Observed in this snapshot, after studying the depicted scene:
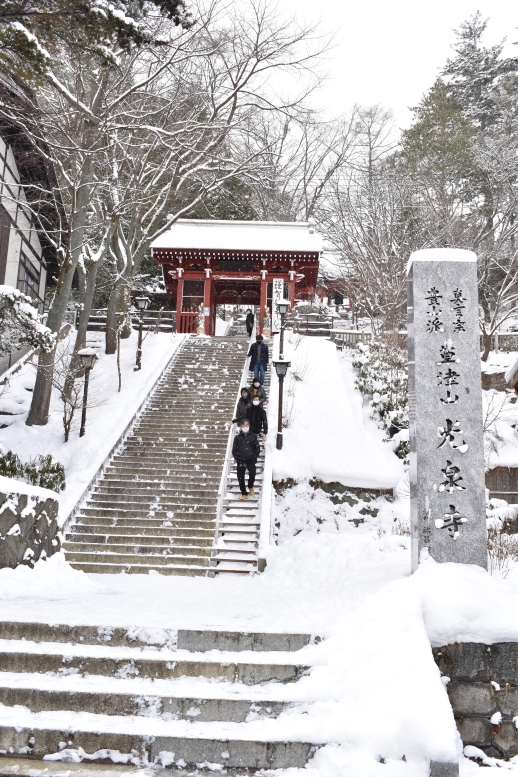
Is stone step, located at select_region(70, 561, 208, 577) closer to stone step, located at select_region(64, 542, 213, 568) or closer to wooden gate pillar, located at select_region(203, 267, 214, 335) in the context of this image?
stone step, located at select_region(64, 542, 213, 568)

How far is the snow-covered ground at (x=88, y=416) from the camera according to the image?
11609 millimetres

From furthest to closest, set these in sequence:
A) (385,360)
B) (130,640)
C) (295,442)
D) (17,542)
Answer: (385,360) → (295,442) → (17,542) → (130,640)

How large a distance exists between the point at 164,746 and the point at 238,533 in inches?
250

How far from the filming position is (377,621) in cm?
435

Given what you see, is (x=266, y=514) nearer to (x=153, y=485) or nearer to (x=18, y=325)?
(x=153, y=485)

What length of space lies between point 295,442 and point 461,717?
29.2 feet

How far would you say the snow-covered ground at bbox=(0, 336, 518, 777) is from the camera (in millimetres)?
3475

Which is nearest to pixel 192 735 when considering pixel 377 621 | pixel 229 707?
pixel 229 707

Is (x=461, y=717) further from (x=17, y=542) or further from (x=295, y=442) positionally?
(x=295, y=442)

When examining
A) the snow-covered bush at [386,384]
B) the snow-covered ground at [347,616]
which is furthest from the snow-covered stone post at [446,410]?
the snow-covered bush at [386,384]

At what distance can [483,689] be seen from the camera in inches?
166

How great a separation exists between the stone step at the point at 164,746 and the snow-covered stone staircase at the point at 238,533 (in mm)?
5252

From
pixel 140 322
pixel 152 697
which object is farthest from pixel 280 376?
pixel 152 697

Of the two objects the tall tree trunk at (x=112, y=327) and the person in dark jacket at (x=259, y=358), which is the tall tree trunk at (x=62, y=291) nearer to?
the person in dark jacket at (x=259, y=358)
